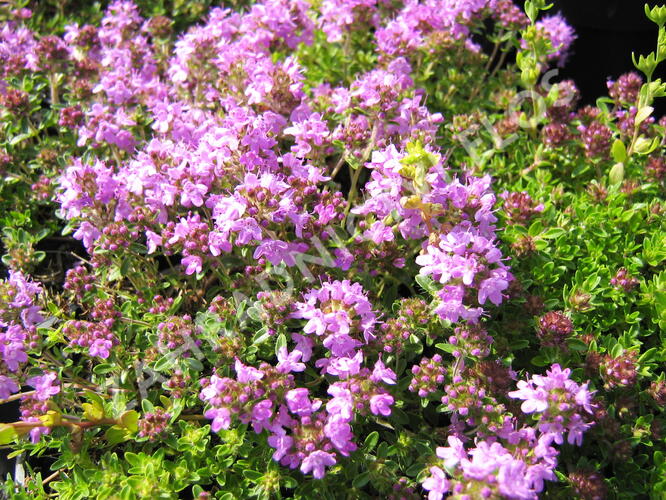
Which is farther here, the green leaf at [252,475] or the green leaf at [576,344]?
the green leaf at [576,344]

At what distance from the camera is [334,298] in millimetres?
2117

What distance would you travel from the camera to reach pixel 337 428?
1.95 metres

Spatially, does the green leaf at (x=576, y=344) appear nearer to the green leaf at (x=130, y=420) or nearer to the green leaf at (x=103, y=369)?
the green leaf at (x=130, y=420)

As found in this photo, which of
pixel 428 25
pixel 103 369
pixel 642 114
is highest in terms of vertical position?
pixel 428 25

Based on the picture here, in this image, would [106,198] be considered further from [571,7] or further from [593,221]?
[571,7]

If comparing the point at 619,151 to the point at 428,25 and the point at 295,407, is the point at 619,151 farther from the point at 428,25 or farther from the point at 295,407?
the point at 295,407

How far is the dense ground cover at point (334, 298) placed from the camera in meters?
2.03

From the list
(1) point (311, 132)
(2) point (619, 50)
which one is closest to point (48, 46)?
(1) point (311, 132)

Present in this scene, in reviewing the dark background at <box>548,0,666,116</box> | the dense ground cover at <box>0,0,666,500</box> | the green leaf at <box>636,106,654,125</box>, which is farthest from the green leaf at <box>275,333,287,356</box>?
the dark background at <box>548,0,666,116</box>

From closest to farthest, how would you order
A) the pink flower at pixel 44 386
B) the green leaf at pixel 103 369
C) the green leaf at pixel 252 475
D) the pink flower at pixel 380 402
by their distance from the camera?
the pink flower at pixel 380 402 < the green leaf at pixel 252 475 < the pink flower at pixel 44 386 < the green leaf at pixel 103 369

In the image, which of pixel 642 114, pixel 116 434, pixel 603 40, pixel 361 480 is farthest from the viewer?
pixel 603 40

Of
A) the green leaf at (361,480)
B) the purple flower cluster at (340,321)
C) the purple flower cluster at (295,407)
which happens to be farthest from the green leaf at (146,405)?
the green leaf at (361,480)

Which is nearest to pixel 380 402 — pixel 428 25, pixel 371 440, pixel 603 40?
pixel 371 440

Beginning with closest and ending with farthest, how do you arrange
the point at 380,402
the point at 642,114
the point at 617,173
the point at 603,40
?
1. the point at 380,402
2. the point at 642,114
3. the point at 617,173
4. the point at 603,40
